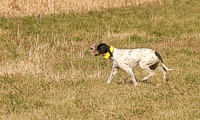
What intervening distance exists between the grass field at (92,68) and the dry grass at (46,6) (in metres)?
0.90

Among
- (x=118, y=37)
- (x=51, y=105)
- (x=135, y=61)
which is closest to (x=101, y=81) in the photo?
(x=135, y=61)

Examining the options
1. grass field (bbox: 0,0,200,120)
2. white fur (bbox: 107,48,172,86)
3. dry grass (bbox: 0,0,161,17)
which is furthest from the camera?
dry grass (bbox: 0,0,161,17)

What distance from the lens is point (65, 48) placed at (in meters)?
17.8

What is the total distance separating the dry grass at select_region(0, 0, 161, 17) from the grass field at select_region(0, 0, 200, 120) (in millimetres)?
897

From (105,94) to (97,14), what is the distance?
45.7 feet

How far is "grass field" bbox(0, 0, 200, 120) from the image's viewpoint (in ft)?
32.8

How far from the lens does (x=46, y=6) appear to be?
25.3 meters

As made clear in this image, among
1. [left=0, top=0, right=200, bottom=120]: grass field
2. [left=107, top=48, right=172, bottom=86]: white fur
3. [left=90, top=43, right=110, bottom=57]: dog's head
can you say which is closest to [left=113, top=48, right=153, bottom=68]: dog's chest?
[left=107, top=48, right=172, bottom=86]: white fur

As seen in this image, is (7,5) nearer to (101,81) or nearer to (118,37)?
(118,37)

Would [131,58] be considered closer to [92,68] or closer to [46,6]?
[92,68]

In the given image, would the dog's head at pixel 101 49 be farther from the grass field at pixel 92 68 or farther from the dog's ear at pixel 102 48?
the grass field at pixel 92 68

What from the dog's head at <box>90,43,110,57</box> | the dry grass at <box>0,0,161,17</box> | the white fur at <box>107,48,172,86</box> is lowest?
the dry grass at <box>0,0,161,17</box>

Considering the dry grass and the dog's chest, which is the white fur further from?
the dry grass

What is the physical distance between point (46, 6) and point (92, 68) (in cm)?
1143
